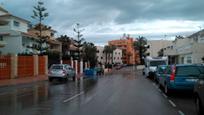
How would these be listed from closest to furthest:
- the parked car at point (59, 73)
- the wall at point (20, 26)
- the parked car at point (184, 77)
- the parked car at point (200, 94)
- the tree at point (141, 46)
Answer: the parked car at point (200, 94) → the parked car at point (184, 77) → the parked car at point (59, 73) → the wall at point (20, 26) → the tree at point (141, 46)

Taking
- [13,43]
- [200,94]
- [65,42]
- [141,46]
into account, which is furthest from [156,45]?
[200,94]

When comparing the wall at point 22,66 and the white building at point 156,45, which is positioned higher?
the white building at point 156,45

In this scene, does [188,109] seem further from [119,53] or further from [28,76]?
[119,53]

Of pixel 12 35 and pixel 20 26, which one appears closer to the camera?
pixel 12 35

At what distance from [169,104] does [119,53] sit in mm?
153677

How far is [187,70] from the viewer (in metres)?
18.4

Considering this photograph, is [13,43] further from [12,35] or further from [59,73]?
[59,73]

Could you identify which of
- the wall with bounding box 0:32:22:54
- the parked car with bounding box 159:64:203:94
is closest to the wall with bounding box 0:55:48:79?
the wall with bounding box 0:32:22:54

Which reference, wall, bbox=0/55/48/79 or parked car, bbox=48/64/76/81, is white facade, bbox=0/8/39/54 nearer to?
wall, bbox=0/55/48/79

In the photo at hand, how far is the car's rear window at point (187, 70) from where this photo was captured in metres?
18.1

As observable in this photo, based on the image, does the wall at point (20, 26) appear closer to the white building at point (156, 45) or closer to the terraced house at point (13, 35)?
the terraced house at point (13, 35)

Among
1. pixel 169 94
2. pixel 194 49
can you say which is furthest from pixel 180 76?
pixel 194 49

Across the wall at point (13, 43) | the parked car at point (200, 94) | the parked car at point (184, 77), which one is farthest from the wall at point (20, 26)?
the parked car at point (200, 94)

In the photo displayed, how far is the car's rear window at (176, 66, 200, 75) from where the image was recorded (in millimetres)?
18141
